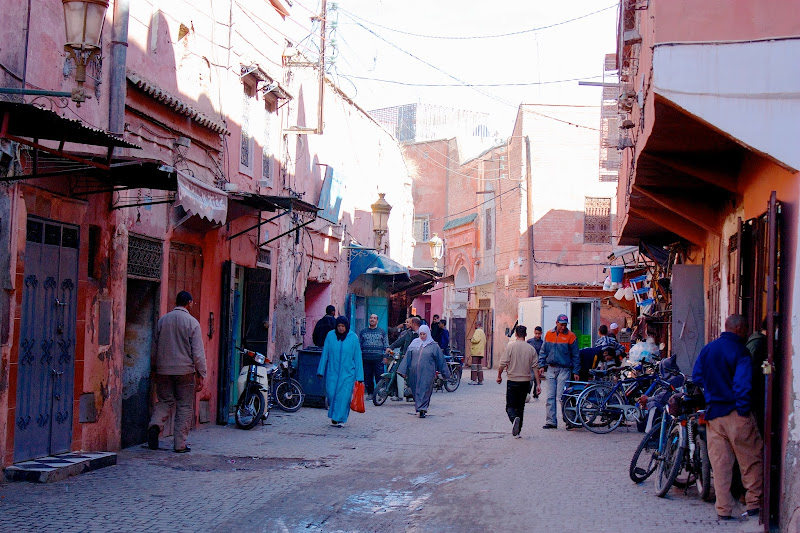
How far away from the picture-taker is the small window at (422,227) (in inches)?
2039

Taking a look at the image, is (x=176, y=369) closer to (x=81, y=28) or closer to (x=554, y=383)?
(x=81, y=28)

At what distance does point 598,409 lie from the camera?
14.0 metres

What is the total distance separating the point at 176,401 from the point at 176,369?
15.5 inches

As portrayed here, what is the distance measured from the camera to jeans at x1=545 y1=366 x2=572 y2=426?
47.0ft

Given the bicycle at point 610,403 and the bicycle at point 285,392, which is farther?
the bicycle at point 285,392

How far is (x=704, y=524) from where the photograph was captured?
24.0 ft

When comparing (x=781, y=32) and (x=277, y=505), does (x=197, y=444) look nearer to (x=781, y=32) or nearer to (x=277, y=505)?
(x=277, y=505)

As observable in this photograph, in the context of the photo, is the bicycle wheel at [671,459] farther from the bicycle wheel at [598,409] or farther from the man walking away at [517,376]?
the bicycle wheel at [598,409]

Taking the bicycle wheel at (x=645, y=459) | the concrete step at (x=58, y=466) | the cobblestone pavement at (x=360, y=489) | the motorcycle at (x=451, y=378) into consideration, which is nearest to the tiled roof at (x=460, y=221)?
the motorcycle at (x=451, y=378)

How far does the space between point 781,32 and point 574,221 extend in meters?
27.5

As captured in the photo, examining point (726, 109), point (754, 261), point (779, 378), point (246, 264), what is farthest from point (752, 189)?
point (246, 264)

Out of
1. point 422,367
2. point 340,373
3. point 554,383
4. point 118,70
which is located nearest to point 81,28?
point 118,70

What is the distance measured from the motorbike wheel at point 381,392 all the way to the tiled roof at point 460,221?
2386cm

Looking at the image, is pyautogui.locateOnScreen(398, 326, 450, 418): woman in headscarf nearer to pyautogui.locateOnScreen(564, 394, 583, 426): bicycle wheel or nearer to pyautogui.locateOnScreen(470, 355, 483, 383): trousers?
pyautogui.locateOnScreen(564, 394, 583, 426): bicycle wheel
